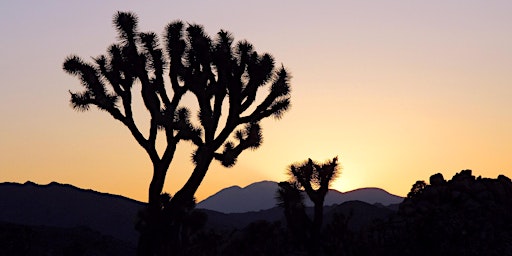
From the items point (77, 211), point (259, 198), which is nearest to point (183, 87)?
point (77, 211)

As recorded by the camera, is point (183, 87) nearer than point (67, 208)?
Yes

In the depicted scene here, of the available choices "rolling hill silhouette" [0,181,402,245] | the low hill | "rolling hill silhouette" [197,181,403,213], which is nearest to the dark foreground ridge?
"rolling hill silhouette" [0,181,402,245]

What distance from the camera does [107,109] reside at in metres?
19.6

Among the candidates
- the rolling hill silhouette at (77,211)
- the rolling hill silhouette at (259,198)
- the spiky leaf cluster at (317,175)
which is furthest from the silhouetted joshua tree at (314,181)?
the rolling hill silhouette at (259,198)

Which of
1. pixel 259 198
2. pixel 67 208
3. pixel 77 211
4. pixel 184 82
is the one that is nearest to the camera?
pixel 184 82

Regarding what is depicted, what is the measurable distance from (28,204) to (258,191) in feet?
397

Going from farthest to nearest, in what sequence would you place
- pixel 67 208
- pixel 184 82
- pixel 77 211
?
pixel 67 208 → pixel 77 211 → pixel 184 82

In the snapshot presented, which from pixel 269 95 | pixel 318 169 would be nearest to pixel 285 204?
pixel 318 169

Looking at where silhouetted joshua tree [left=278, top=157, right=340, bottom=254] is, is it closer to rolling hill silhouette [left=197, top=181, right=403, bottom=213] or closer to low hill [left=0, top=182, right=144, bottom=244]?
low hill [left=0, top=182, right=144, bottom=244]

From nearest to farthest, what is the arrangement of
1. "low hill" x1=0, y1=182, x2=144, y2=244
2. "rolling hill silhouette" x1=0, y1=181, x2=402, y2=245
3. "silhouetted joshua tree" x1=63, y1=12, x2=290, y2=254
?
"silhouetted joshua tree" x1=63, y1=12, x2=290, y2=254 < "rolling hill silhouette" x1=0, y1=181, x2=402, y2=245 < "low hill" x1=0, y1=182, x2=144, y2=244

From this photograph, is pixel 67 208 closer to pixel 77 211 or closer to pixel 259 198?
pixel 77 211

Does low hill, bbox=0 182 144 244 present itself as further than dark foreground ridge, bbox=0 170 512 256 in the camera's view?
Yes

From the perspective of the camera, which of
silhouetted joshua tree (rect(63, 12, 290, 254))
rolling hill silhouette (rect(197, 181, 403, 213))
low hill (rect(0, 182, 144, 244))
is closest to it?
silhouetted joshua tree (rect(63, 12, 290, 254))

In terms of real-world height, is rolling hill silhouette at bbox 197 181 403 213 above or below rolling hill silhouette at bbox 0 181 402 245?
above
